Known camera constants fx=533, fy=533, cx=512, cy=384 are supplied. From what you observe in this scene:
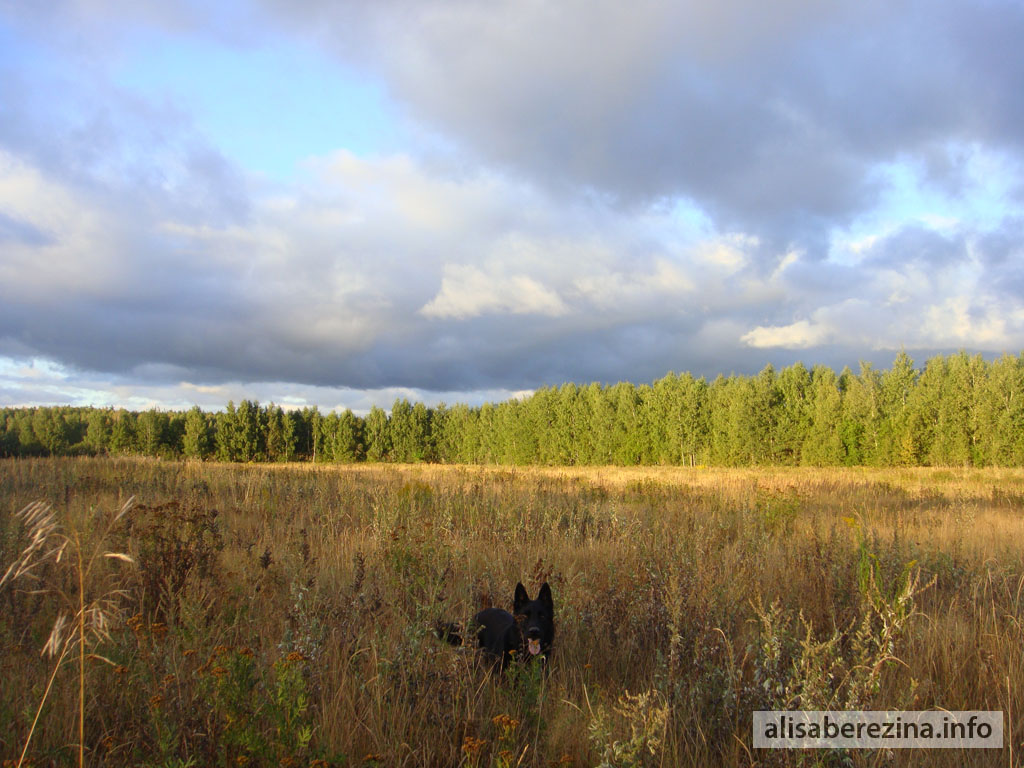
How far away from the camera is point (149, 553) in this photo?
471cm

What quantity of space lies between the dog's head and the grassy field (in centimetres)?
20

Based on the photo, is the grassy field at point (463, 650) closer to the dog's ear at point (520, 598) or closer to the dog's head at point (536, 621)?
the dog's head at point (536, 621)

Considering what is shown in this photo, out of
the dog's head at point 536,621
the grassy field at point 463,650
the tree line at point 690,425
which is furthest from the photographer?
the tree line at point 690,425

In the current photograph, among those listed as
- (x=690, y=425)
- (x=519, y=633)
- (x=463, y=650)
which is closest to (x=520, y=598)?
(x=519, y=633)

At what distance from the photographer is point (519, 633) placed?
3668 millimetres

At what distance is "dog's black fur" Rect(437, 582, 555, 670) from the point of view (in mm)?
3475

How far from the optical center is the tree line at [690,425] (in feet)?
132

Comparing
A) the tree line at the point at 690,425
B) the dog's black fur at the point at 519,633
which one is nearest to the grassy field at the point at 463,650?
the dog's black fur at the point at 519,633

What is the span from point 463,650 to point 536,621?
0.56 metres

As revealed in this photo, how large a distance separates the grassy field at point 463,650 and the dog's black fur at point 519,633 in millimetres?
156

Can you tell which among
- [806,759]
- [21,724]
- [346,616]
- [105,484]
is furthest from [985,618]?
[105,484]

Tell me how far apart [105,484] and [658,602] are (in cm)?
1116

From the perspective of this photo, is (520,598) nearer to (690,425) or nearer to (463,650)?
(463,650)

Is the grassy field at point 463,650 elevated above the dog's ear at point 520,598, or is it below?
below
